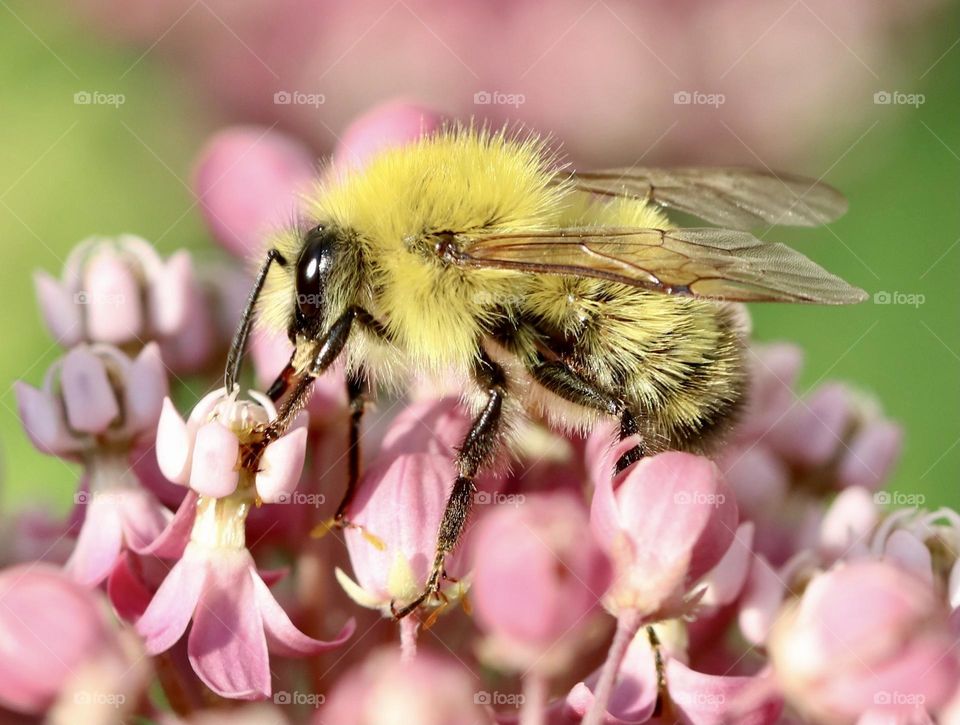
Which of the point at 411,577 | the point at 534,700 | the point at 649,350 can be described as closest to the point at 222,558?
the point at 411,577

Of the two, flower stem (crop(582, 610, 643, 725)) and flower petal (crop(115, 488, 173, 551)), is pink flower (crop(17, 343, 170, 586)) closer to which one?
flower petal (crop(115, 488, 173, 551))

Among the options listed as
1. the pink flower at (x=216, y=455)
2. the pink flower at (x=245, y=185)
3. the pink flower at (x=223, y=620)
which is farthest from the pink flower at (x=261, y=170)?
the pink flower at (x=223, y=620)

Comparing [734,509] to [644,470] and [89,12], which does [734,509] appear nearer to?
[644,470]

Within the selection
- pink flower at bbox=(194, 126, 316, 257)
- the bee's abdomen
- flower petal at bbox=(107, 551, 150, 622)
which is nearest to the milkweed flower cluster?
flower petal at bbox=(107, 551, 150, 622)

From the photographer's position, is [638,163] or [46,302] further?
[638,163]

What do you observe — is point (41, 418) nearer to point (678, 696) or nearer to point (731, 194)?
point (678, 696)

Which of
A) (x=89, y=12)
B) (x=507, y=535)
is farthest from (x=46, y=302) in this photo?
(x=89, y=12)

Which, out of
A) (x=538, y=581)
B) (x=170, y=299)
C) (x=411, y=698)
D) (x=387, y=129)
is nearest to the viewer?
(x=411, y=698)
